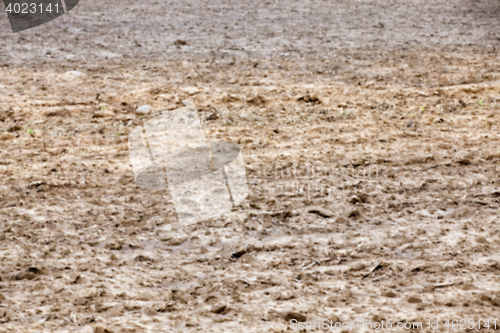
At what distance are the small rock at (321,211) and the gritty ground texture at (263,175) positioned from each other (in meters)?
0.03

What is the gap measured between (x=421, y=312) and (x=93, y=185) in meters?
3.02

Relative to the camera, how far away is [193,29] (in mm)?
8289

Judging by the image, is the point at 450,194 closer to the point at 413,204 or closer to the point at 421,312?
the point at 413,204

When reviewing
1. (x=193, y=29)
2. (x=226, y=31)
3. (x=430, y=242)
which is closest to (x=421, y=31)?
(x=226, y=31)

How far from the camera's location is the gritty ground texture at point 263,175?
11.0 ft

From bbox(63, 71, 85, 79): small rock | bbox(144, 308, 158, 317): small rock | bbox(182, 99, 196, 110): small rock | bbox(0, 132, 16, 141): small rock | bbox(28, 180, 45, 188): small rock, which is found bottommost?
bbox(144, 308, 158, 317): small rock

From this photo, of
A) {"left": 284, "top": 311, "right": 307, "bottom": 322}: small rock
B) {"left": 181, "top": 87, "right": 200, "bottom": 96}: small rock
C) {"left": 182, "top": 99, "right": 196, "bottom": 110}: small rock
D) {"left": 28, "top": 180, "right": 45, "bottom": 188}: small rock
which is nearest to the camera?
{"left": 284, "top": 311, "right": 307, "bottom": 322}: small rock

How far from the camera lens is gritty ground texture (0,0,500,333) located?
336 cm

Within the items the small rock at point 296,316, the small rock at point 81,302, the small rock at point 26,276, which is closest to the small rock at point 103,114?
the small rock at point 26,276

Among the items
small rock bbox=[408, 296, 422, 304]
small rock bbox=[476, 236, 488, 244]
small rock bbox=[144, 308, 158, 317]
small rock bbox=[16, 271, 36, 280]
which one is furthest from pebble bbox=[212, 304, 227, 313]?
small rock bbox=[476, 236, 488, 244]

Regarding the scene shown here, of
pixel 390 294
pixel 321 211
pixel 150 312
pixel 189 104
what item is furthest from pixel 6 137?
pixel 390 294

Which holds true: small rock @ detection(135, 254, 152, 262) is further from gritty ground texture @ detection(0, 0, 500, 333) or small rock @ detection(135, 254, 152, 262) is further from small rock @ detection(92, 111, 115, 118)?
small rock @ detection(92, 111, 115, 118)

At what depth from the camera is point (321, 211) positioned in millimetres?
4320

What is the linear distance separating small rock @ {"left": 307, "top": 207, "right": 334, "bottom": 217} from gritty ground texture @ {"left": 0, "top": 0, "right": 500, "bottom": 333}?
25 millimetres
